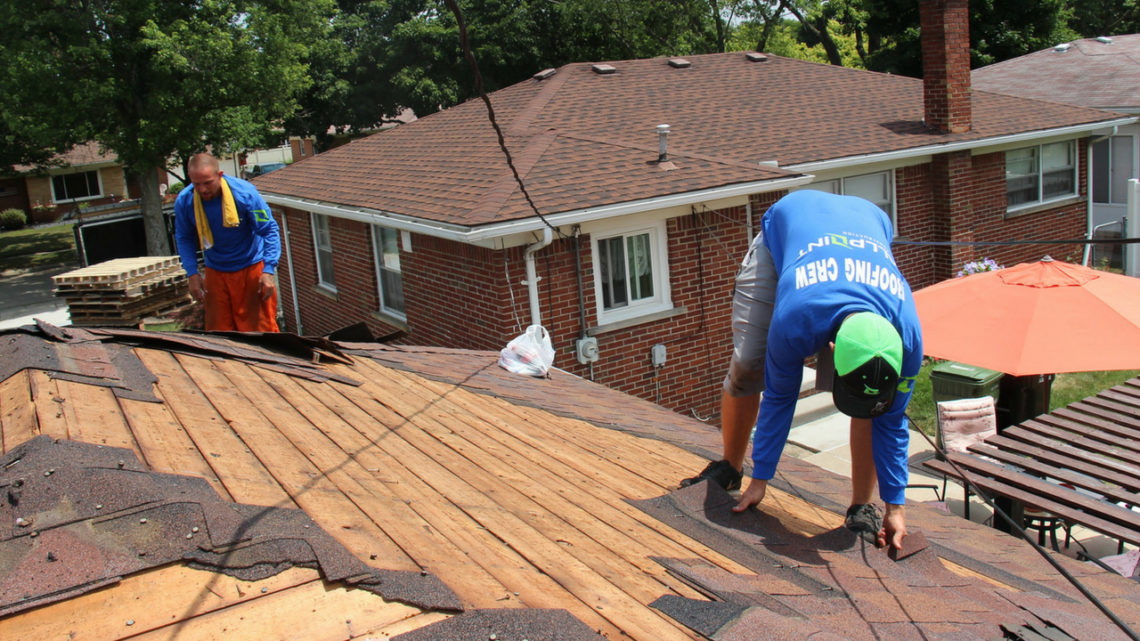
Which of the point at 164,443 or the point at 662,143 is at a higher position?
the point at 662,143

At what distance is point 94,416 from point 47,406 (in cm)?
20

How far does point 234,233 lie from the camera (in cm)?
702

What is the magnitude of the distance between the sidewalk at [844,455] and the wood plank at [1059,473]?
1.53m

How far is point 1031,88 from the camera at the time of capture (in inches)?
885

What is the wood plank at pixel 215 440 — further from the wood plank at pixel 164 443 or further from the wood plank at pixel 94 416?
the wood plank at pixel 94 416

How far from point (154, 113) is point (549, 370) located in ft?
69.5

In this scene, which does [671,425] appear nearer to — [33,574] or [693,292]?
[33,574]

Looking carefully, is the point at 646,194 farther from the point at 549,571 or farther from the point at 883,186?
Answer: the point at 549,571

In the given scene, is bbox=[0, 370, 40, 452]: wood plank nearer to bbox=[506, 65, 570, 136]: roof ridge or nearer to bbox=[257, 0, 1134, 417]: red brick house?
bbox=[257, 0, 1134, 417]: red brick house

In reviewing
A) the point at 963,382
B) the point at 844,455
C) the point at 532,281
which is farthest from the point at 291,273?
the point at 963,382

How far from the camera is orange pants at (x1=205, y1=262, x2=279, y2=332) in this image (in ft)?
23.7

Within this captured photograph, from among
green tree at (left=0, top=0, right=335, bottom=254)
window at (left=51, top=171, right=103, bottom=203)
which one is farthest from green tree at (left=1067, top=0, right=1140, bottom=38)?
window at (left=51, top=171, right=103, bottom=203)

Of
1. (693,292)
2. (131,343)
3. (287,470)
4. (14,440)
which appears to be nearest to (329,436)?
(287,470)

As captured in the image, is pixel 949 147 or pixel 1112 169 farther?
pixel 1112 169
